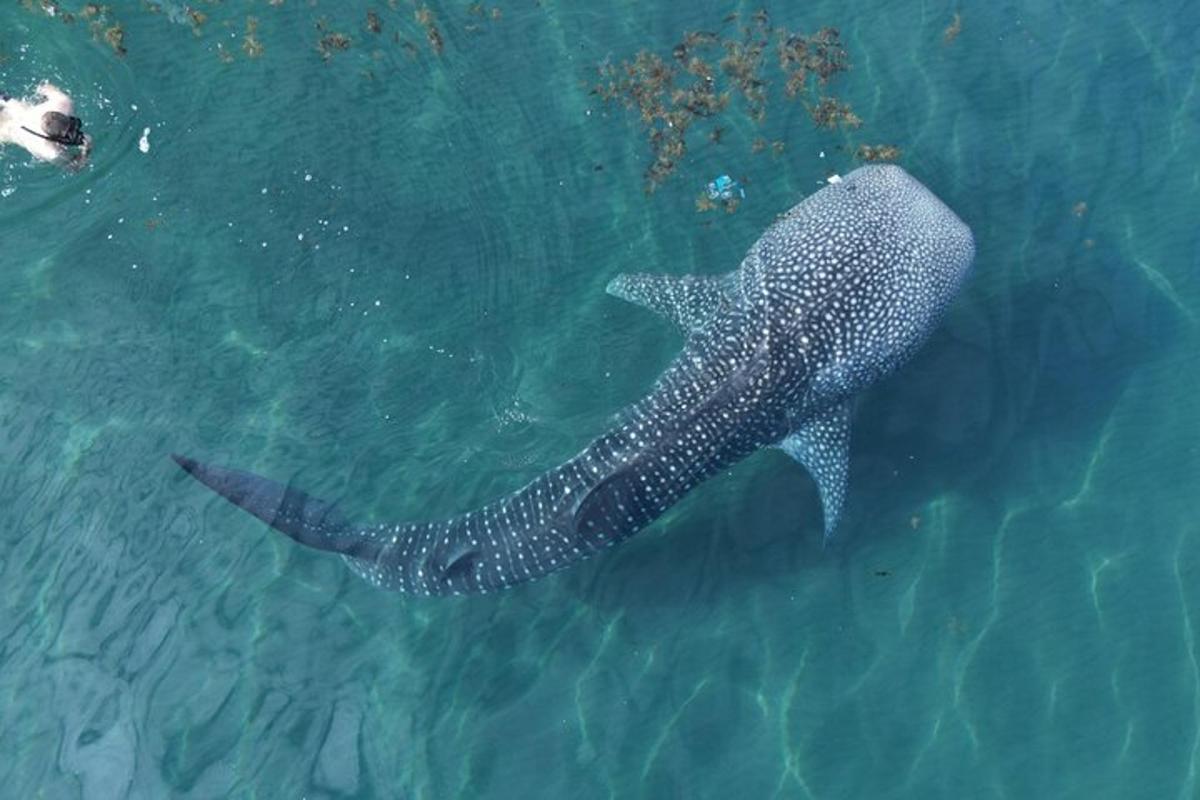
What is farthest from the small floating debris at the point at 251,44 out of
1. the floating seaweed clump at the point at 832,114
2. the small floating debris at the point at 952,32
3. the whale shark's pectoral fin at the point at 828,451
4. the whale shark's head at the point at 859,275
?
the small floating debris at the point at 952,32

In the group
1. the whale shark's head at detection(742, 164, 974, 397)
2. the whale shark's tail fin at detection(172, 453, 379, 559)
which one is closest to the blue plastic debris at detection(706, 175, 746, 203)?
the whale shark's head at detection(742, 164, 974, 397)

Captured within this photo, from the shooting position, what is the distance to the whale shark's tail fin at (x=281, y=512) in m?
7.82

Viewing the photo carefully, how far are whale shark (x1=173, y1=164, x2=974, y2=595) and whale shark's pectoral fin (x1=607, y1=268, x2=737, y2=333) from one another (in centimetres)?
8

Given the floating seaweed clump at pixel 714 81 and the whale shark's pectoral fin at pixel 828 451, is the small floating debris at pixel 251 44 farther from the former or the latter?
the whale shark's pectoral fin at pixel 828 451

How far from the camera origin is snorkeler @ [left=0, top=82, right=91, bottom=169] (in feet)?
29.4

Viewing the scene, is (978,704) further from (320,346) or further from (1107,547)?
(320,346)

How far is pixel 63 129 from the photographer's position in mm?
8945


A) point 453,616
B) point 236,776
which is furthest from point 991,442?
point 236,776

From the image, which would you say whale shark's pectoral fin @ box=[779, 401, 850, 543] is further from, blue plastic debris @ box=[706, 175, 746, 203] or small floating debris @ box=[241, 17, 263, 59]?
small floating debris @ box=[241, 17, 263, 59]

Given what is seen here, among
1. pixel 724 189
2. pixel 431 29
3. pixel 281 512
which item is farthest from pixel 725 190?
pixel 281 512

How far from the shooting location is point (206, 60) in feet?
31.0

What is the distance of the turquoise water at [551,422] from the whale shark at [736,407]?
75 centimetres

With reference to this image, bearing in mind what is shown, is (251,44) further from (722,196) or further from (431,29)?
(722,196)

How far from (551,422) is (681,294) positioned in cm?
160
